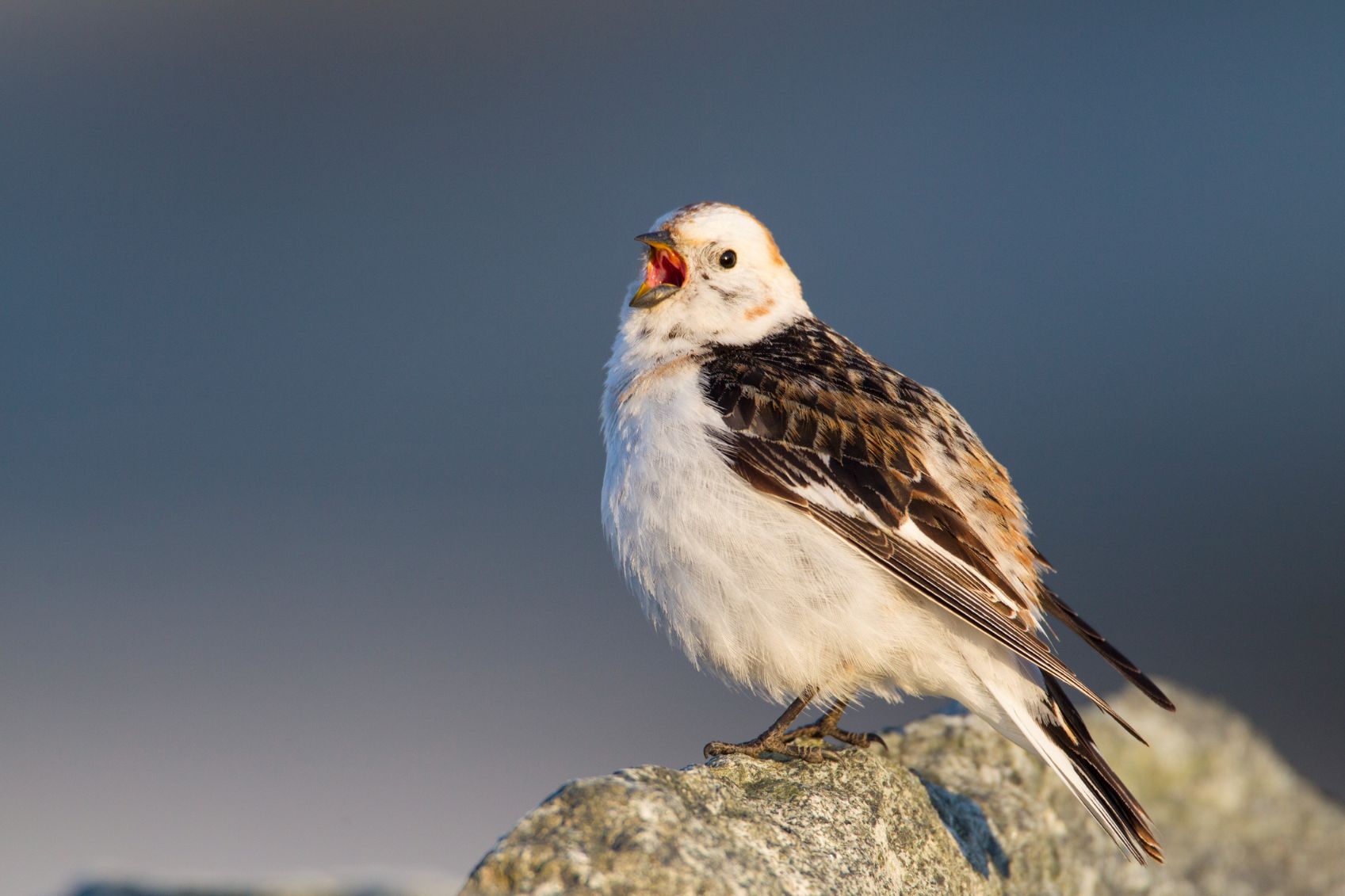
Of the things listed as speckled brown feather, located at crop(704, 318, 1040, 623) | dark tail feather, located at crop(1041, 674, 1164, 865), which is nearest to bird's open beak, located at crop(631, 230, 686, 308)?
speckled brown feather, located at crop(704, 318, 1040, 623)

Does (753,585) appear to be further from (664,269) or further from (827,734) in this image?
(664,269)

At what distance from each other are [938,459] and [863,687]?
71 centimetres

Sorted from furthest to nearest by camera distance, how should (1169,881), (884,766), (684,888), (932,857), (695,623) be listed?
(1169,881) → (695,623) → (884,766) → (932,857) → (684,888)

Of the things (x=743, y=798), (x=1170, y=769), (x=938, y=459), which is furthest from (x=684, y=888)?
(x=1170, y=769)

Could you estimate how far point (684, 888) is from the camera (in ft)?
6.97

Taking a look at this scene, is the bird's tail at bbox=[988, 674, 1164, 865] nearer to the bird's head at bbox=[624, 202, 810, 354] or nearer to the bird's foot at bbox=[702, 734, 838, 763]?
the bird's foot at bbox=[702, 734, 838, 763]

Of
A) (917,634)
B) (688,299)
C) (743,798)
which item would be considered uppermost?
(688,299)

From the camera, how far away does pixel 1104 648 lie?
3.21 meters

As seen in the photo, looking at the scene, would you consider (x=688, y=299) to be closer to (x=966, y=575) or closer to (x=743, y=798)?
(x=966, y=575)

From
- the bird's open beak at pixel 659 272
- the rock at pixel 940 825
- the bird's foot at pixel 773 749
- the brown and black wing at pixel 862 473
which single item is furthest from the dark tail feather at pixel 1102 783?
the bird's open beak at pixel 659 272

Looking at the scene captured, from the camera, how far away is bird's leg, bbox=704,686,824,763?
3.31m

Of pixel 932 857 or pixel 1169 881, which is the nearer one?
pixel 932 857

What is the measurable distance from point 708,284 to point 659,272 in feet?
0.69

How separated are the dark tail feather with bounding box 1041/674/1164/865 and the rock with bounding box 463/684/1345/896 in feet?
1.15
